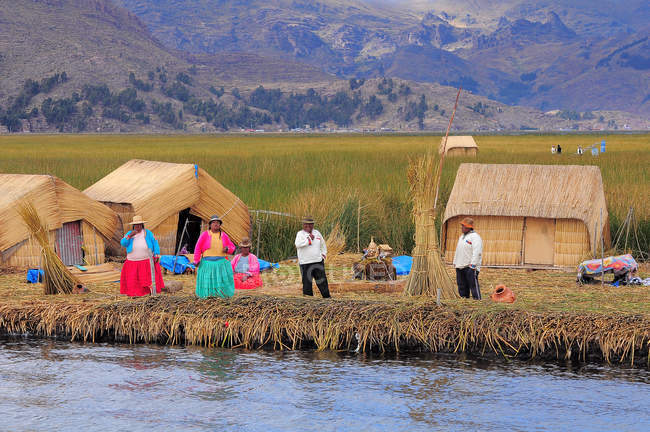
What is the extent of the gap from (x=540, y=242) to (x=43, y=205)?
8504mm

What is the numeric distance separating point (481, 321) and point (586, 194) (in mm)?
6560

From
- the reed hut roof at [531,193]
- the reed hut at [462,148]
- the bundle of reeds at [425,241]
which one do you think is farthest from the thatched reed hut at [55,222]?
the reed hut at [462,148]

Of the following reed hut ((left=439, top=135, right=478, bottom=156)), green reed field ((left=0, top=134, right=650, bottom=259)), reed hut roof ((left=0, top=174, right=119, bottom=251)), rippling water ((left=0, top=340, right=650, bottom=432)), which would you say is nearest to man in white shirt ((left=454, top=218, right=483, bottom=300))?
rippling water ((left=0, top=340, right=650, bottom=432))

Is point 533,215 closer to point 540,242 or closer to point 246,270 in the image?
point 540,242

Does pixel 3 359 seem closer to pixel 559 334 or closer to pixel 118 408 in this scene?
pixel 118 408

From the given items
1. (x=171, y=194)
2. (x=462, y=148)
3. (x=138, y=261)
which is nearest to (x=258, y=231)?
(x=171, y=194)

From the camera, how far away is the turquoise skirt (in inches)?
493

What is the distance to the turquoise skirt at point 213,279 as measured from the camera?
12.5 m

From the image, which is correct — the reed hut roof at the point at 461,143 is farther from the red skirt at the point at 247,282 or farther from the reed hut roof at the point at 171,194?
the red skirt at the point at 247,282

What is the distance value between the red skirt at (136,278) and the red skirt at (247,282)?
58.0 inches

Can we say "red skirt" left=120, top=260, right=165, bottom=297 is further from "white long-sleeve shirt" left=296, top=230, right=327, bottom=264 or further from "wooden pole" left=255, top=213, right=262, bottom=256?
"wooden pole" left=255, top=213, right=262, bottom=256

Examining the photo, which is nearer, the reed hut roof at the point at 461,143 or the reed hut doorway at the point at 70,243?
the reed hut doorway at the point at 70,243

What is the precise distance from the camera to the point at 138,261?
13539 mm

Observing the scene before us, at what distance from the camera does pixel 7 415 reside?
9969 millimetres
